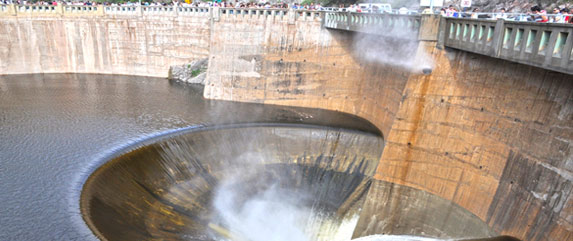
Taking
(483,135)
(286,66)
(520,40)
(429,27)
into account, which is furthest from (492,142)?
(286,66)

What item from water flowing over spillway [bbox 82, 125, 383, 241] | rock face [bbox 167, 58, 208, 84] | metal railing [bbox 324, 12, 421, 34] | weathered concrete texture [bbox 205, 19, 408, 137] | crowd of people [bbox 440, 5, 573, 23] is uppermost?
crowd of people [bbox 440, 5, 573, 23]

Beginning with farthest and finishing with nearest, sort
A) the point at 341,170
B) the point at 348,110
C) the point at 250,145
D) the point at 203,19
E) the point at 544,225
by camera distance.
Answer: the point at 203,19 < the point at 348,110 < the point at 250,145 < the point at 341,170 < the point at 544,225

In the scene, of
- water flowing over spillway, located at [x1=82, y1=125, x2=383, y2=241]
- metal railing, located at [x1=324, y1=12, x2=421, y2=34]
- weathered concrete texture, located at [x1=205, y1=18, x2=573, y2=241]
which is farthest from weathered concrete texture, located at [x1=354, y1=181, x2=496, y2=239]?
metal railing, located at [x1=324, y1=12, x2=421, y2=34]

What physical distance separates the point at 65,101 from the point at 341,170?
67.2 ft

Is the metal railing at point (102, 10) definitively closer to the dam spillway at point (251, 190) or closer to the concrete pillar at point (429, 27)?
the dam spillway at point (251, 190)

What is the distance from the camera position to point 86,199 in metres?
16.4

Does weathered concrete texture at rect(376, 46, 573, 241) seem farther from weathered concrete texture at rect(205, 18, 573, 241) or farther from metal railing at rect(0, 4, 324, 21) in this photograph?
metal railing at rect(0, 4, 324, 21)

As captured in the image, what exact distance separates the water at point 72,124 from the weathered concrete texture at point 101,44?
4.69 feet

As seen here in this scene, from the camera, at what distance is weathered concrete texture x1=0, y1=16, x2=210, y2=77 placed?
38.2 metres

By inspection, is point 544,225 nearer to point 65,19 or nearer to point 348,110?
point 348,110

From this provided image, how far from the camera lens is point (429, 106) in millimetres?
19906

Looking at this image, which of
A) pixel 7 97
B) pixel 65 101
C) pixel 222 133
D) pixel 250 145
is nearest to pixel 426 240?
pixel 250 145

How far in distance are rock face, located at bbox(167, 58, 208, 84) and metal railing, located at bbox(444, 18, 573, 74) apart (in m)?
24.9

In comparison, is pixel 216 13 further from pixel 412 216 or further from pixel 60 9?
pixel 412 216
